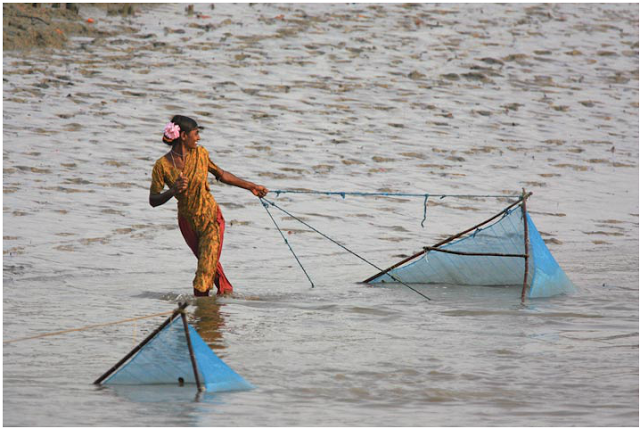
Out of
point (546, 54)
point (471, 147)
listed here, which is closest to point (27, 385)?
point (471, 147)

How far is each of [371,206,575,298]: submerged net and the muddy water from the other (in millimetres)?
146

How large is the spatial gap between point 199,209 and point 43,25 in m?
11.0

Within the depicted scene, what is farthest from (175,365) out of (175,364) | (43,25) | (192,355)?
(43,25)

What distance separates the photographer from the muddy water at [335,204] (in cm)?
609

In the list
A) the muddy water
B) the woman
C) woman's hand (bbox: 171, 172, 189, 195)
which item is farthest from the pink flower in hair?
the muddy water

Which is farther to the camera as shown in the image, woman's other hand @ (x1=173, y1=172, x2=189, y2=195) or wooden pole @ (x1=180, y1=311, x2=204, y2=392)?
woman's other hand @ (x1=173, y1=172, x2=189, y2=195)

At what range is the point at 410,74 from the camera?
18.3 metres

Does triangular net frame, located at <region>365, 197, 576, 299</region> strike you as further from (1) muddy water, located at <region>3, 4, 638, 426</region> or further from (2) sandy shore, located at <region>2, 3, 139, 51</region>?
(2) sandy shore, located at <region>2, 3, 139, 51</region>

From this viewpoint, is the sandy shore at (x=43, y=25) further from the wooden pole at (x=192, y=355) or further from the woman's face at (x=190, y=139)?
the wooden pole at (x=192, y=355)

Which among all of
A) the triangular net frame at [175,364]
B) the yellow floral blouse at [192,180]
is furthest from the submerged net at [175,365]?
the yellow floral blouse at [192,180]

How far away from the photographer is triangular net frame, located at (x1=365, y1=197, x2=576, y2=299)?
8.55m

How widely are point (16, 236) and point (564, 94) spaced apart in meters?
10.3

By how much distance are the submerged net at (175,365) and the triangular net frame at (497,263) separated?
10.5ft

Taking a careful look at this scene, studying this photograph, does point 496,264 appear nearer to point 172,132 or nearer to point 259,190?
point 259,190
